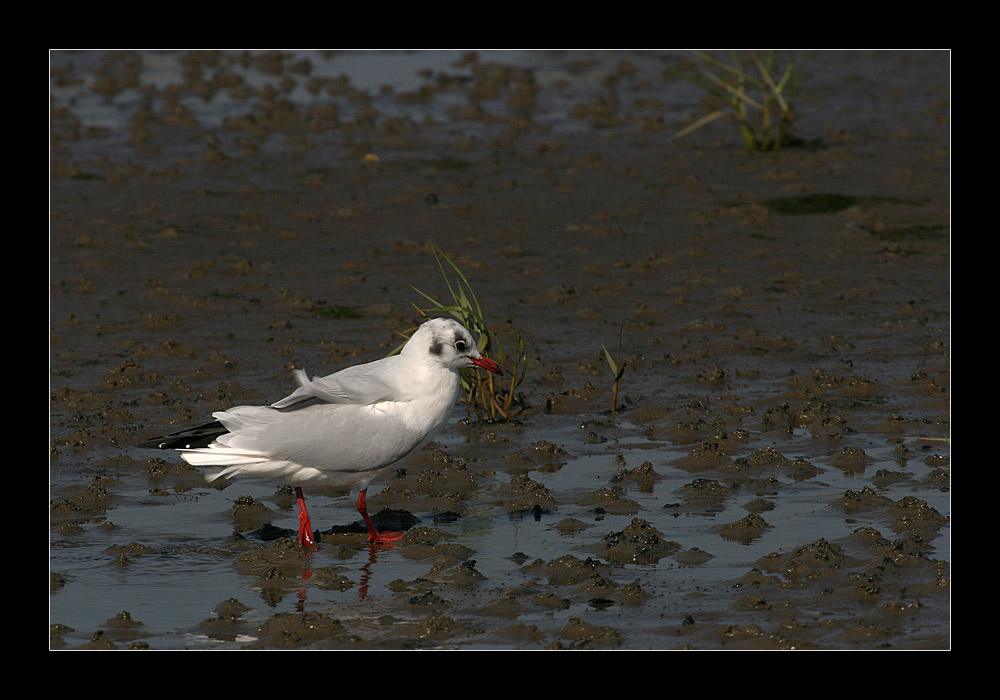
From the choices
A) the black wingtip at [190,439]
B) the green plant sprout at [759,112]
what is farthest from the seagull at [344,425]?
the green plant sprout at [759,112]

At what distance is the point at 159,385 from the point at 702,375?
398 cm

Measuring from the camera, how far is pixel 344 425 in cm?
708

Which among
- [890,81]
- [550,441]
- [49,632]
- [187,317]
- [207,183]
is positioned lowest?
[49,632]

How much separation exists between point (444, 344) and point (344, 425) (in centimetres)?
70

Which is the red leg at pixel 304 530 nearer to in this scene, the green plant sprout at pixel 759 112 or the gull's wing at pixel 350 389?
the gull's wing at pixel 350 389

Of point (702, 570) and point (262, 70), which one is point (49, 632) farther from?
point (262, 70)

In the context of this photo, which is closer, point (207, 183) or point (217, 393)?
point (217, 393)

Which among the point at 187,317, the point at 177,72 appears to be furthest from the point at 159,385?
the point at 177,72

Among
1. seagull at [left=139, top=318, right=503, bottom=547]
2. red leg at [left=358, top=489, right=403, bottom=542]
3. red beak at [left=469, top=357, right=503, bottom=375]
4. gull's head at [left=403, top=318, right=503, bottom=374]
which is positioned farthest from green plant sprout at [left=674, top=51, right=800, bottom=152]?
red leg at [left=358, top=489, right=403, bottom=542]

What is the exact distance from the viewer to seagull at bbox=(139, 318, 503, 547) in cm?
698

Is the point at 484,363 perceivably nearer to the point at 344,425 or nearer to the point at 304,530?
the point at 344,425

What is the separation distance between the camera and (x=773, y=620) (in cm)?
605

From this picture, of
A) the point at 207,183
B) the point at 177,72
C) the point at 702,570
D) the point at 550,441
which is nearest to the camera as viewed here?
the point at 702,570

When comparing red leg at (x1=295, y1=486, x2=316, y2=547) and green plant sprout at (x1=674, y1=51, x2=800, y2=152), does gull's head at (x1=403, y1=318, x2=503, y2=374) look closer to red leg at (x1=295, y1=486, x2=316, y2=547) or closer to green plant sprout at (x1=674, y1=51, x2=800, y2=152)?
red leg at (x1=295, y1=486, x2=316, y2=547)
